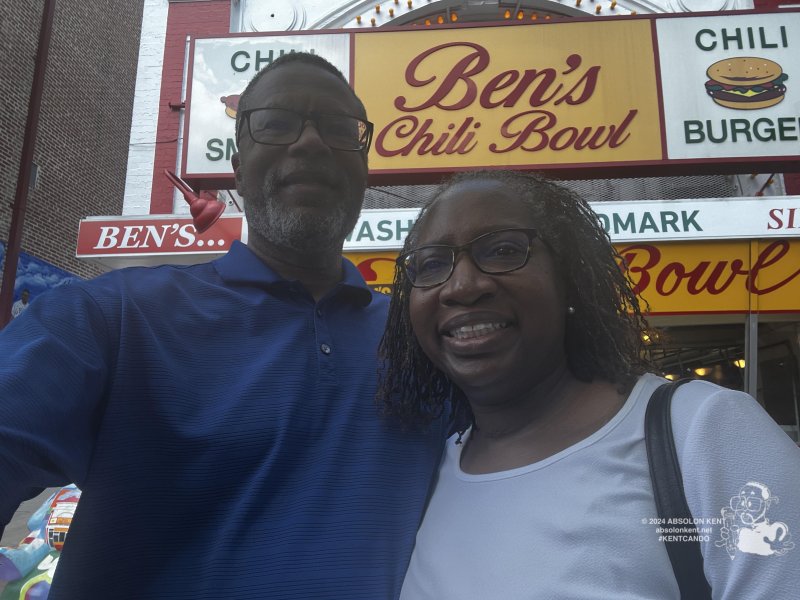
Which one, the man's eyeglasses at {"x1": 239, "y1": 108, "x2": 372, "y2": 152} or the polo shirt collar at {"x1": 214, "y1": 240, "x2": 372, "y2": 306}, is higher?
the man's eyeglasses at {"x1": 239, "y1": 108, "x2": 372, "y2": 152}

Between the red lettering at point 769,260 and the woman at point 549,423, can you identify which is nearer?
the woman at point 549,423

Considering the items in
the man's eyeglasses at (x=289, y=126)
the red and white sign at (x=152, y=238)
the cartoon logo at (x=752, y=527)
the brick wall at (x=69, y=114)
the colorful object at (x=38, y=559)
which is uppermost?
the brick wall at (x=69, y=114)

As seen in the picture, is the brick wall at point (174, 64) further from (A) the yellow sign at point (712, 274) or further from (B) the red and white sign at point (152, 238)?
(A) the yellow sign at point (712, 274)

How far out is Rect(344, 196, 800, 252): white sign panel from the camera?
243 inches

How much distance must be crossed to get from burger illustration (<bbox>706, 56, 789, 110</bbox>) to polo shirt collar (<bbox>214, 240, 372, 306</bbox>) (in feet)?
20.7

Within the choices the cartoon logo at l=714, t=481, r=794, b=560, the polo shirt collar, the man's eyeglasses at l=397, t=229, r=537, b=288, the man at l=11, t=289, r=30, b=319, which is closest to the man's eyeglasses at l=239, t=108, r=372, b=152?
the polo shirt collar

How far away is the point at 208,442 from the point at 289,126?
923mm

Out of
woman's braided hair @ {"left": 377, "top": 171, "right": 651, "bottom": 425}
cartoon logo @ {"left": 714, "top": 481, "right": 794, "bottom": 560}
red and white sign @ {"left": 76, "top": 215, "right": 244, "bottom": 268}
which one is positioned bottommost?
cartoon logo @ {"left": 714, "top": 481, "right": 794, "bottom": 560}

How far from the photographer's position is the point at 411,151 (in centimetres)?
672

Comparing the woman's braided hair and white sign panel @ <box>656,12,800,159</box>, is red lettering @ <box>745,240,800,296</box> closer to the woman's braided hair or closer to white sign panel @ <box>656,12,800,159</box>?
white sign panel @ <box>656,12,800,159</box>

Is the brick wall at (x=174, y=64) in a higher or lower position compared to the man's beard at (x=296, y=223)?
higher

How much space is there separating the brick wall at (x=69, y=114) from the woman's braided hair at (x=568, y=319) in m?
13.4

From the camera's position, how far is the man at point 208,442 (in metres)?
1.20

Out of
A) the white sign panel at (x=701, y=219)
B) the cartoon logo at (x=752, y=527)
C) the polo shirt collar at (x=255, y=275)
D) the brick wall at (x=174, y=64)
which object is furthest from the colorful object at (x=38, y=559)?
the brick wall at (x=174, y=64)
